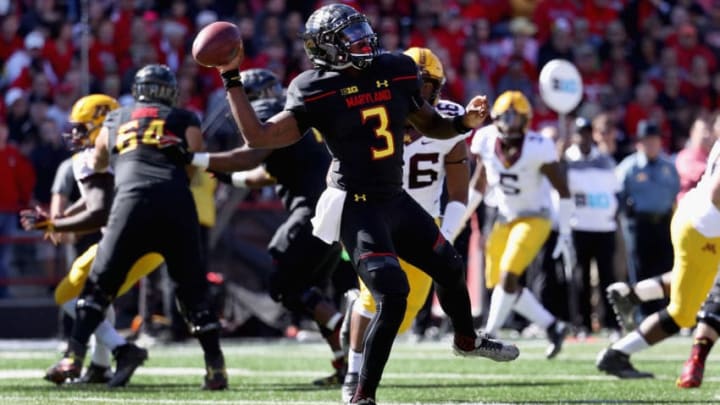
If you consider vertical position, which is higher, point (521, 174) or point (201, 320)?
point (521, 174)

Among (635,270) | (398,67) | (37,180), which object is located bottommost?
(635,270)

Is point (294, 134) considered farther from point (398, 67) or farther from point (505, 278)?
point (505, 278)

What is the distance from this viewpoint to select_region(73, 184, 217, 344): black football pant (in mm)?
8336

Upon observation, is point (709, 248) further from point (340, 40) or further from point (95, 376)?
point (95, 376)

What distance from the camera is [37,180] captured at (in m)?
14.1

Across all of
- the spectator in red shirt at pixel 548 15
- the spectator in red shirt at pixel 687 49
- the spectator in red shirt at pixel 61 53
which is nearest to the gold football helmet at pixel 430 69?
the spectator in red shirt at pixel 61 53

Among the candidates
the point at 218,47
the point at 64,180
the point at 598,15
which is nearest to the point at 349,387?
the point at 218,47

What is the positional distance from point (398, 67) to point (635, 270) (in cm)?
837

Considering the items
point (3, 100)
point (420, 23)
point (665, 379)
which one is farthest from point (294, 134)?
point (420, 23)

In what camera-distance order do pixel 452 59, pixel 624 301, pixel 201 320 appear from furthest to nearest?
1. pixel 452 59
2. pixel 624 301
3. pixel 201 320

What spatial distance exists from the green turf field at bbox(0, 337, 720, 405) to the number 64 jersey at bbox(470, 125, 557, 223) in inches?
42.1

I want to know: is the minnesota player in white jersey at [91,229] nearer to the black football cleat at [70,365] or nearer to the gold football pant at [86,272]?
the gold football pant at [86,272]

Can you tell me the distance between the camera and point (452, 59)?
17016 mm

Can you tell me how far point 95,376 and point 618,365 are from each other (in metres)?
3.02
